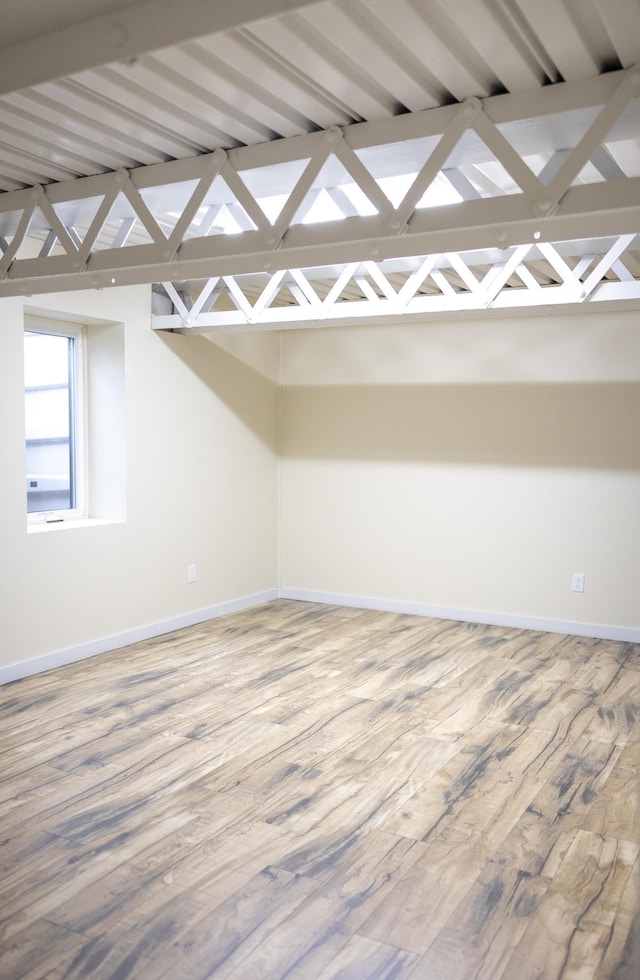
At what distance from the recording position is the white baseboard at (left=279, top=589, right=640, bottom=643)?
6293 millimetres

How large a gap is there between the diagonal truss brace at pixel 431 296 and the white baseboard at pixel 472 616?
2.70 metres

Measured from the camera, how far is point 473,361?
→ 6.71 metres

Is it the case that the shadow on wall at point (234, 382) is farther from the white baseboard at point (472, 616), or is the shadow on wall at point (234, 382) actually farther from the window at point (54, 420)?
the white baseboard at point (472, 616)

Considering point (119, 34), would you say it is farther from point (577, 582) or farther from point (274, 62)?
point (577, 582)

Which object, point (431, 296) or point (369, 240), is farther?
point (431, 296)

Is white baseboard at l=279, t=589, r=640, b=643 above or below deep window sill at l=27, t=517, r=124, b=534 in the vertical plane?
below

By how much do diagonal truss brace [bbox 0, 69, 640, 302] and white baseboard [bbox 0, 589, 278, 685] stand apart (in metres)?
2.38

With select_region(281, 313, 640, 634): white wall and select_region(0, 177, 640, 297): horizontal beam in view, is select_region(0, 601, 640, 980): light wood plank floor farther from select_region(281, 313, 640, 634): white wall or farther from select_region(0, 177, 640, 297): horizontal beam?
select_region(0, 177, 640, 297): horizontal beam

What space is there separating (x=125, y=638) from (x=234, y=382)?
7.86 feet

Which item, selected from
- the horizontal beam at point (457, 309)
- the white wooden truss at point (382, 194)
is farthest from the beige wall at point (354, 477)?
the white wooden truss at point (382, 194)

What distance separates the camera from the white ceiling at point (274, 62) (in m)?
2.15

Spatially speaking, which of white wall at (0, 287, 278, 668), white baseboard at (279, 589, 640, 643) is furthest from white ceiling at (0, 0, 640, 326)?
white baseboard at (279, 589, 640, 643)

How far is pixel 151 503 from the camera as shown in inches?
241

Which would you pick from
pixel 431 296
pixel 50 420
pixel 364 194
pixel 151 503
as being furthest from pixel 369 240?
pixel 151 503
